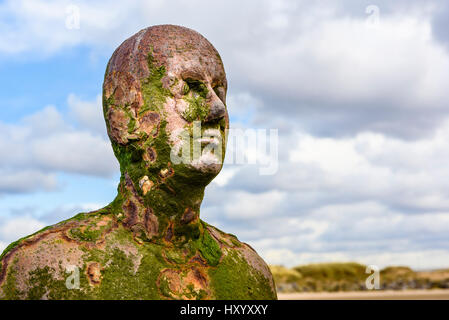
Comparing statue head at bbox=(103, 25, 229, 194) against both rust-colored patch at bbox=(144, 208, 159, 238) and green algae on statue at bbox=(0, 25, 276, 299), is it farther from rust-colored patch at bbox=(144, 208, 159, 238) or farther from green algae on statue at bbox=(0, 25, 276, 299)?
rust-colored patch at bbox=(144, 208, 159, 238)

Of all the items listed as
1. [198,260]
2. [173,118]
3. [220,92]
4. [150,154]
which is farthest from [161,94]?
[198,260]

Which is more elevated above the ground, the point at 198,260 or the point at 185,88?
the point at 185,88

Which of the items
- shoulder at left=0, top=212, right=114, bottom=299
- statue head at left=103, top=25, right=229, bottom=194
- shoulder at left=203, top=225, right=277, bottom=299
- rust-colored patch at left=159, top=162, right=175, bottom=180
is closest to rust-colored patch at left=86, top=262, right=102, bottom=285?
shoulder at left=0, top=212, right=114, bottom=299

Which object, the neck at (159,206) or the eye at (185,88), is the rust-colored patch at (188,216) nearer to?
the neck at (159,206)

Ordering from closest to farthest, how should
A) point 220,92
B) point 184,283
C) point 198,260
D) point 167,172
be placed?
point 167,172 → point 184,283 → point 198,260 → point 220,92

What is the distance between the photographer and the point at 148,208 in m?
6.41

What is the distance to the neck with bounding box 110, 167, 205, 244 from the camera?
632 centimetres

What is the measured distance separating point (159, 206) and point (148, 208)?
0.15 m

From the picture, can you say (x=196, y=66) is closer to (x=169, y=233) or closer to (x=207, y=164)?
(x=207, y=164)

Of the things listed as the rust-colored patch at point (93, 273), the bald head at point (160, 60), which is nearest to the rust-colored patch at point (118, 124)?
the bald head at point (160, 60)

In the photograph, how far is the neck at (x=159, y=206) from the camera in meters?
6.32
